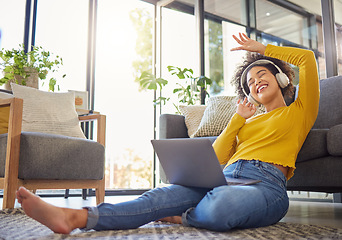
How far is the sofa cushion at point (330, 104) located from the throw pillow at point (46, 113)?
1.74 m

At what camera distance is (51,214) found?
1.11 metres

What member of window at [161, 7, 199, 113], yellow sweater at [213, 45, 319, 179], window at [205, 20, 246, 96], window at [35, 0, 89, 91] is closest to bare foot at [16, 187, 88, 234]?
yellow sweater at [213, 45, 319, 179]

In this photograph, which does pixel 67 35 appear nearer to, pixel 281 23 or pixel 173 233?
pixel 281 23

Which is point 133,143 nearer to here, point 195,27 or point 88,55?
point 88,55

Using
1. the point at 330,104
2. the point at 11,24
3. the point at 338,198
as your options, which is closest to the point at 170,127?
the point at 330,104

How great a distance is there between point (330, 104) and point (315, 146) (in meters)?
0.64

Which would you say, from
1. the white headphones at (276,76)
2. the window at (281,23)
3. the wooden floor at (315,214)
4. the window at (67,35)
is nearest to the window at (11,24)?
the window at (67,35)

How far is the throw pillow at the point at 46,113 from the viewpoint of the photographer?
251cm

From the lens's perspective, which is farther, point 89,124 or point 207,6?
point 207,6

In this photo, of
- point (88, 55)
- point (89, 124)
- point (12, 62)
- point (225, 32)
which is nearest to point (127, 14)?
point (88, 55)

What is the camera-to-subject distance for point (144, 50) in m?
5.27

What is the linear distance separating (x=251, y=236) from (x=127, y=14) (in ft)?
14.5

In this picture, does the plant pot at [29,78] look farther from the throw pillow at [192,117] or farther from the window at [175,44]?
the window at [175,44]

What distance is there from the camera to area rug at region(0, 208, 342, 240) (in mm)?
1145
